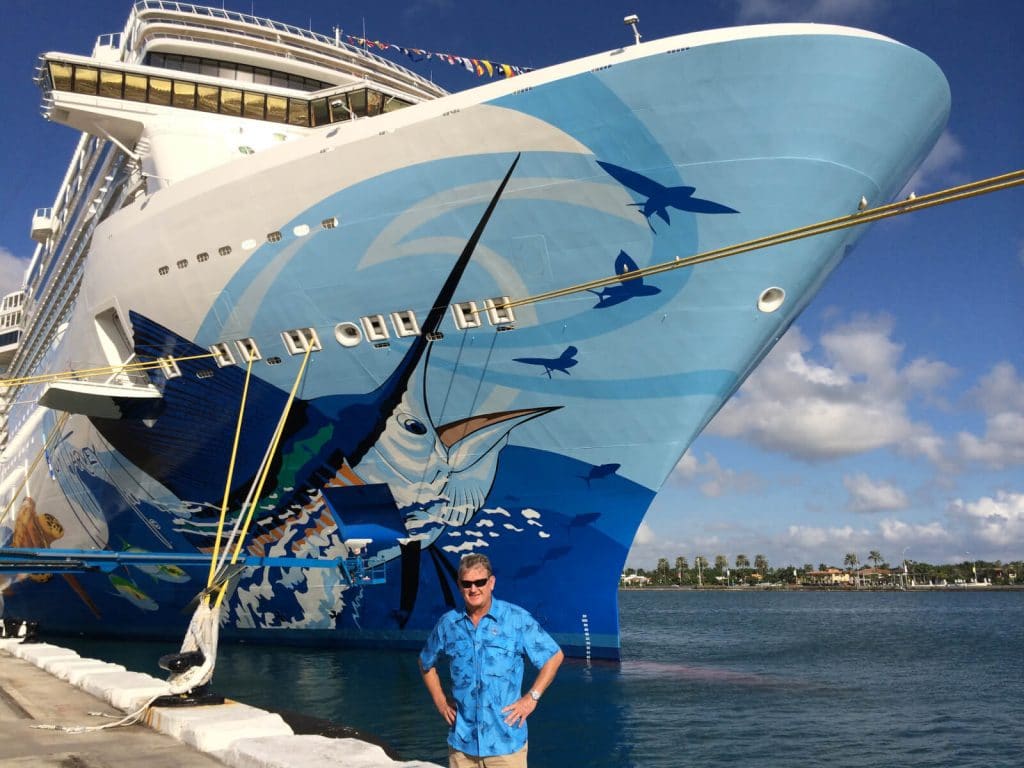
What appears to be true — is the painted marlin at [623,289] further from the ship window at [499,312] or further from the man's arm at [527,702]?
the man's arm at [527,702]

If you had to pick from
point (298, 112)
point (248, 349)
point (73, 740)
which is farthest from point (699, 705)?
point (298, 112)

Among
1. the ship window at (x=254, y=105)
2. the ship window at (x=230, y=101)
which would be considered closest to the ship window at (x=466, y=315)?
the ship window at (x=254, y=105)

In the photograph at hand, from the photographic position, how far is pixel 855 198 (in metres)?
11.1

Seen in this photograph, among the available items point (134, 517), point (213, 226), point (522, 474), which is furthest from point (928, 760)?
point (134, 517)

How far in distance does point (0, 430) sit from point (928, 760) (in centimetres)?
2623

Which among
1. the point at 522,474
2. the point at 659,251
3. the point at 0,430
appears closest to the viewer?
the point at 659,251

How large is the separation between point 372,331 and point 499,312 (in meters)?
2.00

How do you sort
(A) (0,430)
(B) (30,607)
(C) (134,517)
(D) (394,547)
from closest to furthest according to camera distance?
(D) (394,547) < (C) (134,517) < (B) (30,607) < (A) (0,430)

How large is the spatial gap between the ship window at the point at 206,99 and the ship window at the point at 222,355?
569cm

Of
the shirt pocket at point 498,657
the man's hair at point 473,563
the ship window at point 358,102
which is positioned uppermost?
the ship window at point 358,102

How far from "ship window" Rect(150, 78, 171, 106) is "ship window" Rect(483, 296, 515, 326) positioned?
902 centimetres

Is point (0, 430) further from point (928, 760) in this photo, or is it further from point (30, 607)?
point (928, 760)

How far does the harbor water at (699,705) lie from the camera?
952 cm

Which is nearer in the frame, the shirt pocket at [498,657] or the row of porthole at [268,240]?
the shirt pocket at [498,657]
